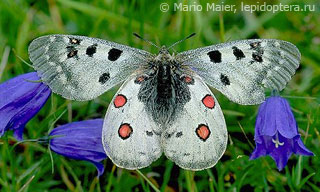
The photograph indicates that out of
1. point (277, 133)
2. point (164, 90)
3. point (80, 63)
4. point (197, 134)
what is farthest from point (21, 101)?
point (277, 133)

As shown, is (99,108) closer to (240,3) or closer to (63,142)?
(63,142)

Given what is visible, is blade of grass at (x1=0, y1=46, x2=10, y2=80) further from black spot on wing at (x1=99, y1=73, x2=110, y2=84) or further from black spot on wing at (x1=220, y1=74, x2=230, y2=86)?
black spot on wing at (x1=220, y1=74, x2=230, y2=86)

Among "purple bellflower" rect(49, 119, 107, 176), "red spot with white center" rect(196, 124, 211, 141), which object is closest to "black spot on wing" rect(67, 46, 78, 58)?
"purple bellflower" rect(49, 119, 107, 176)

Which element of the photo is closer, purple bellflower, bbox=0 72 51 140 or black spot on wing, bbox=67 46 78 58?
black spot on wing, bbox=67 46 78 58

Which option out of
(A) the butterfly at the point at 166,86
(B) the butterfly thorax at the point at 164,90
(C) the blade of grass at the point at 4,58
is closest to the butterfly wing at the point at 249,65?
(A) the butterfly at the point at 166,86

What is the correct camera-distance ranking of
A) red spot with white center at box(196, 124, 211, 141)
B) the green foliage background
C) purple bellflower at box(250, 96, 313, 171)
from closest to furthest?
red spot with white center at box(196, 124, 211, 141)
purple bellflower at box(250, 96, 313, 171)
the green foliage background
